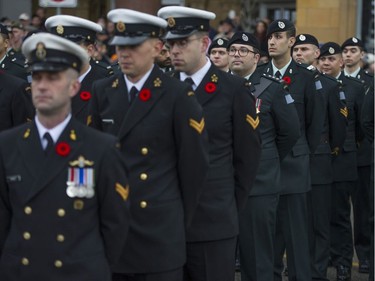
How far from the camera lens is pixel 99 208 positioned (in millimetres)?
4840

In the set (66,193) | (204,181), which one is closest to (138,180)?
(204,181)

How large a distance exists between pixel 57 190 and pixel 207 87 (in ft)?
5.58

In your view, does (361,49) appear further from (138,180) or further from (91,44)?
(138,180)

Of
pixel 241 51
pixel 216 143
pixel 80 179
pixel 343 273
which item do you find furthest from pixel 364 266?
pixel 80 179

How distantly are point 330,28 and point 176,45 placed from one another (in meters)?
12.6

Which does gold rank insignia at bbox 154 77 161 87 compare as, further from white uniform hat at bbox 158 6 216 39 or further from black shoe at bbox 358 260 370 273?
black shoe at bbox 358 260 370 273

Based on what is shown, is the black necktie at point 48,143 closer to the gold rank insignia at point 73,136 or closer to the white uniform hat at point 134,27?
the gold rank insignia at point 73,136

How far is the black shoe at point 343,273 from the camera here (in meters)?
9.27

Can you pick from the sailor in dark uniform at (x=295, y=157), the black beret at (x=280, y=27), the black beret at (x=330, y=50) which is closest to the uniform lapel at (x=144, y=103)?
the sailor in dark uniform at (x=295, y=157)

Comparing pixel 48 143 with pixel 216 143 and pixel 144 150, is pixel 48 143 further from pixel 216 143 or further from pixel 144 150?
pixel 216 143

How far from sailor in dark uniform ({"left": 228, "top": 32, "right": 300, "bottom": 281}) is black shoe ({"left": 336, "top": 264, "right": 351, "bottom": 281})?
161 cm

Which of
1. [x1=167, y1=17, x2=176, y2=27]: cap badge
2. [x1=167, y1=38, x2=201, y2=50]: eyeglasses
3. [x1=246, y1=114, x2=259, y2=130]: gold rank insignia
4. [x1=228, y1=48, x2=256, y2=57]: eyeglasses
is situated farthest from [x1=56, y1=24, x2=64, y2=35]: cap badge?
[x1=246, y1=114, x2=259, y2=130]: gold rank insignia

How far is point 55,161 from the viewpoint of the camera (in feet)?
15.6

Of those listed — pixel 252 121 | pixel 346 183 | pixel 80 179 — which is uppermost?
pixel 252 121
